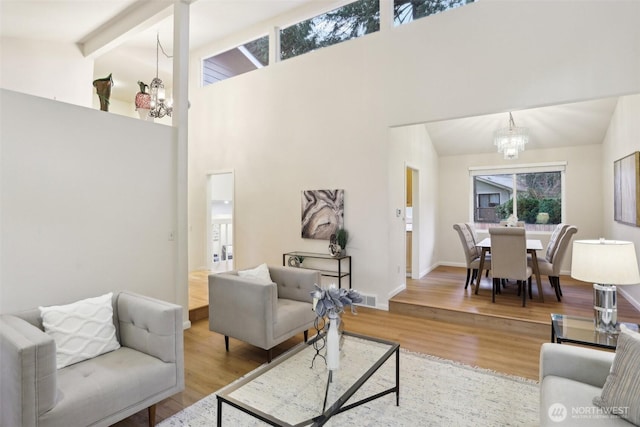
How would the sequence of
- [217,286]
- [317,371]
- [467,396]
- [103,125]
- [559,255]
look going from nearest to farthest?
1. [317,371]
2. [467,396]
3. [103,125]
4. [217,286]
5. [559,255]

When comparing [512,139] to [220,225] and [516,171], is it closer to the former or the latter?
[516,171]

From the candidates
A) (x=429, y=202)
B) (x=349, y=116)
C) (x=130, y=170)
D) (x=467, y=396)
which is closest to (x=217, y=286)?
(x=130, y=170)

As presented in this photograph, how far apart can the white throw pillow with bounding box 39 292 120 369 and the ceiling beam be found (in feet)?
11.7

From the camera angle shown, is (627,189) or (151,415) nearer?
(151,415)

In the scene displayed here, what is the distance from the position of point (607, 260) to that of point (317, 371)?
2060mm

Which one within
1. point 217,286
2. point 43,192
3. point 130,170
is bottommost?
point 217,286

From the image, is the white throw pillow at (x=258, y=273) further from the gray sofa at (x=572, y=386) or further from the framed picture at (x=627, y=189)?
the framed picture at (x=627, y=189)

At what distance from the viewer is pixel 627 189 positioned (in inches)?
171

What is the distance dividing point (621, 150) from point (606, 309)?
3.54m

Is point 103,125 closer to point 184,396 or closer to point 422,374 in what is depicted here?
point 184,396

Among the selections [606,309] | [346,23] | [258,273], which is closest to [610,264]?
[606,309]

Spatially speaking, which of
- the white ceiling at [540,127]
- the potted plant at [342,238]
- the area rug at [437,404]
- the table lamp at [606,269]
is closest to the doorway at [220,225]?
the potted plant at [342,238]

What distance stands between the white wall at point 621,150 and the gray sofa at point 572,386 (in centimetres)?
311

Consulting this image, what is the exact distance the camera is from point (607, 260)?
7.34 feet
